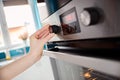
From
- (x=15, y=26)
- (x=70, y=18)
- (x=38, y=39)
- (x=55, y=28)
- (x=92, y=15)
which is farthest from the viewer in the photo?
(x=15, y=26)

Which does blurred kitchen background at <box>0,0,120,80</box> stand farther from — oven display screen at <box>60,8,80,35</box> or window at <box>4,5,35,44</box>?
window at <box>4,5,35,44</box>

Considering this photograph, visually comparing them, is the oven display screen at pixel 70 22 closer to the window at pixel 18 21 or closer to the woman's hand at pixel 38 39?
the woman's hand at pixel 38 39

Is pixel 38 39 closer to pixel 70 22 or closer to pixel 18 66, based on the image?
pixel 18 66

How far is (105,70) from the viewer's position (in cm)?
36

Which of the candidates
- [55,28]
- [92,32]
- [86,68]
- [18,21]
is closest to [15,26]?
[18,21]

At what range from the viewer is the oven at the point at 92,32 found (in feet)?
1.17

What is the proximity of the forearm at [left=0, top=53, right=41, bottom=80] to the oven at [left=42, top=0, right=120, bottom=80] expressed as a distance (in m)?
0.19

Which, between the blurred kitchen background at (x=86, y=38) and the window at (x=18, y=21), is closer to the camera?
the blurred kitchen background at (x=86, y=38)

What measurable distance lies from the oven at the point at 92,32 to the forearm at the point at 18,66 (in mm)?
192

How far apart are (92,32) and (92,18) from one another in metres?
0.06

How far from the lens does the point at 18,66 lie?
836 mm

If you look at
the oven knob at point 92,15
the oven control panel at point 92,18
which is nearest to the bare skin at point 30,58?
the oven control panel at point 92,18

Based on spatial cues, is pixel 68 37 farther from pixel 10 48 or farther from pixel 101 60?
pixel 10 48

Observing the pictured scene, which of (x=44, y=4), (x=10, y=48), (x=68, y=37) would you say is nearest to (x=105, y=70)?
(x=68, y=37)
